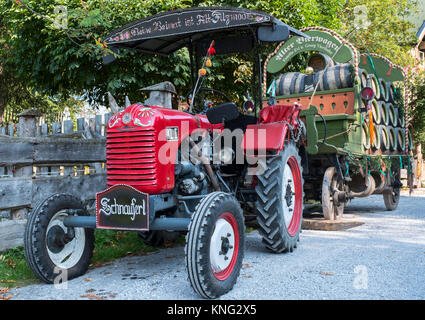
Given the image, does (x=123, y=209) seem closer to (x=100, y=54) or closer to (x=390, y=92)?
(x=100, y=54)

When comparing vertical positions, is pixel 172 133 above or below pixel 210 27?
below

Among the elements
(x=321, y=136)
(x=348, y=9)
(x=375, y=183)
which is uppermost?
(x=348, y=9)

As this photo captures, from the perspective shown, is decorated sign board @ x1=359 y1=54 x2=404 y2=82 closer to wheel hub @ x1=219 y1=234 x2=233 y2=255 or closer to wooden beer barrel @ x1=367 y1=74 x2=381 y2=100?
wooden beer barrel @ x1=367 y1=74 x2=381 y2=100

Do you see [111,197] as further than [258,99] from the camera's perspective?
No

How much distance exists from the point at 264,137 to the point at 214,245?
1722 millimetres

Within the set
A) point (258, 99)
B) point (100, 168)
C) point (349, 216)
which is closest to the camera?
point (258, 99)

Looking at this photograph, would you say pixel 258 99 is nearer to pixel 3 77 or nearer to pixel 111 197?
pixel 111 197

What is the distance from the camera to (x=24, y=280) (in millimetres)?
3902

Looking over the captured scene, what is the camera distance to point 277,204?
452cm

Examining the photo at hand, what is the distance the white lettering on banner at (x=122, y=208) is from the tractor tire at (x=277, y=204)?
1.46m

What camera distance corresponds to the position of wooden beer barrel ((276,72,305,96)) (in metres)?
7.57

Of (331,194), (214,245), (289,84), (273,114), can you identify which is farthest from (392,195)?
(214,245)
